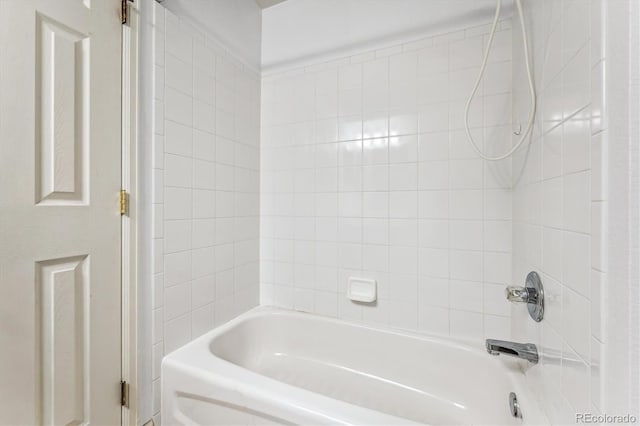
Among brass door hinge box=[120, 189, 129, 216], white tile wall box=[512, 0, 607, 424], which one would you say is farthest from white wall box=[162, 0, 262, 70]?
white tile wall box=[512, 0, 607, 424]

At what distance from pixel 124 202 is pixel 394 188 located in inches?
49.7

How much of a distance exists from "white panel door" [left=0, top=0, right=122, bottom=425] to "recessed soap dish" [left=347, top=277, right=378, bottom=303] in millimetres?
1109

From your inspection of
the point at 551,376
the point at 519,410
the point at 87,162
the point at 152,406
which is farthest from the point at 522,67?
the point at 152,406

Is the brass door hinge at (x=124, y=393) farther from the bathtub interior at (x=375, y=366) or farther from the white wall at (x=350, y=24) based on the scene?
the white wall at (x=350, y=24)

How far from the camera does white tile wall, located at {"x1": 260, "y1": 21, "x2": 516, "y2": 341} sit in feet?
4.48

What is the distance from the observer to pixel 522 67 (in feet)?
3.68

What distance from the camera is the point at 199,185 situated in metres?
1.41

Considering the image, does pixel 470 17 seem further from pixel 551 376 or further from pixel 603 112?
pixel 551 376

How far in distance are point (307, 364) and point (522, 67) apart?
1.80 metres

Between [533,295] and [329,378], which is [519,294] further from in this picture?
[329,378]

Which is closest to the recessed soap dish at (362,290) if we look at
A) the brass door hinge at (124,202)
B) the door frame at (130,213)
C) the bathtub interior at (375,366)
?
the bathtub interior at (375,366)

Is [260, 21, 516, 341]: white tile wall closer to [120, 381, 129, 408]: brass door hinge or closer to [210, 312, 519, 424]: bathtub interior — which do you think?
[210, 312, 519, 424]: bathtub interior

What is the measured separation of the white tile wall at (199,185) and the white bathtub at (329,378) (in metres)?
0.14

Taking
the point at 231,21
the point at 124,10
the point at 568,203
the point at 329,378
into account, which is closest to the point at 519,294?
the point at 568,203
